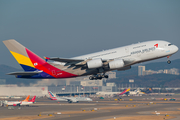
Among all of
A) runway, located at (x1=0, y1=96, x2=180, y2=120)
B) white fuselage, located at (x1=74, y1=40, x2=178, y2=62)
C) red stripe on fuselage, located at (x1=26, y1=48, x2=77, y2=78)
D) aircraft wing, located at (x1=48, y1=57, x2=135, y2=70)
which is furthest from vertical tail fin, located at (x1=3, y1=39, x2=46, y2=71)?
white fuselage, located at (x1=74, y1=40, x2=178, y2=62)

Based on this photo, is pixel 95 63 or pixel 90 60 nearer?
pixel 95 63

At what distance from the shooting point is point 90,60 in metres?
53.0

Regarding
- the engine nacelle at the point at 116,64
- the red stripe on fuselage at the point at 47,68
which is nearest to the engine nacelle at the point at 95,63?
the engine nacelle at the point at 116,64

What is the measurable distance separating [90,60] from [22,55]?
1529cm

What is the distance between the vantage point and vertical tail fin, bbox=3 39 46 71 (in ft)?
186

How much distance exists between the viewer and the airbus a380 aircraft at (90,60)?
167 feet

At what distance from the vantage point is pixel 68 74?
55312mm

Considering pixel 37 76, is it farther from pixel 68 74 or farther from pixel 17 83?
pixel 17 83

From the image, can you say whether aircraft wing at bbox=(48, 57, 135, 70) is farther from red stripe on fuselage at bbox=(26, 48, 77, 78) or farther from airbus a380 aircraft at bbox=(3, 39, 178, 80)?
red stripe on fuselage at bbox=(26, 48, 77, 78)

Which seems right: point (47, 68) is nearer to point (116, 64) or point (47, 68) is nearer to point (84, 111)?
point (116, 64)

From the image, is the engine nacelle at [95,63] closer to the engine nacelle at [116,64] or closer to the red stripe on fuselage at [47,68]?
the engine nacelle at [116,64]

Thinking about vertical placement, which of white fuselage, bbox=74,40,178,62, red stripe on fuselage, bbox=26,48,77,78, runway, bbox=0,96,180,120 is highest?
white fuselage, bbox=74,40,178,62

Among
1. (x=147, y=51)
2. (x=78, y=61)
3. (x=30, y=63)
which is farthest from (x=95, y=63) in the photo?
(x=30, y=63)

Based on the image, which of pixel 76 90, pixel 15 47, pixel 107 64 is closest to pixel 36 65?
pixel 15 47
